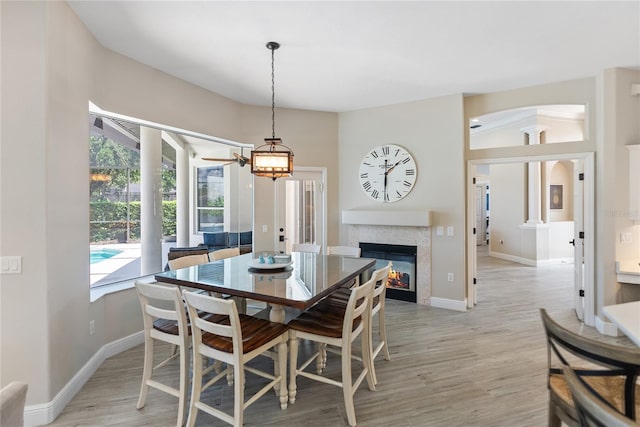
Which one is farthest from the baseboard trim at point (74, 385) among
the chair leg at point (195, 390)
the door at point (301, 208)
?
the door at point (301, 208)

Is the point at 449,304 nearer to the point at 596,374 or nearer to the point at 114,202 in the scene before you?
the point at 596,374

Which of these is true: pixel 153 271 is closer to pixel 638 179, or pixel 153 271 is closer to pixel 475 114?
pixel 475 114

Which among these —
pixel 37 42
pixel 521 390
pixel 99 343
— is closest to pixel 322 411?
pixel 521 390

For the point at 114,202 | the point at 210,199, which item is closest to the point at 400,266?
the point at 210,199

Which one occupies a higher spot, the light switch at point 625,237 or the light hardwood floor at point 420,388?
the light switch at point 625,237

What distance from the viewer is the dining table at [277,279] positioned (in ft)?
6.91

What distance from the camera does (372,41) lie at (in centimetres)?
289

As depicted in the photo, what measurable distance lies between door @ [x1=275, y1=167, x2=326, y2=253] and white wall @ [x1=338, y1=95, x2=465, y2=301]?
0.88m

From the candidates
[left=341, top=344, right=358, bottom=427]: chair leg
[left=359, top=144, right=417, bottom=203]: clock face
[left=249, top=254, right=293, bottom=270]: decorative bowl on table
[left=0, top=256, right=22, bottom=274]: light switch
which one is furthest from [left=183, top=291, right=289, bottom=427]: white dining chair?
[left=359, top=144, right=417, bottom=203]: clock face

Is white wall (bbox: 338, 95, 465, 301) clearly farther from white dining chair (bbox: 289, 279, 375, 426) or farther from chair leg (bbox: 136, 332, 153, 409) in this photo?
chair leg (bbox: 136, 332, 153, 409)

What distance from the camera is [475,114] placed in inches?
171

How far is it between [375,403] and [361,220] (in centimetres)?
288

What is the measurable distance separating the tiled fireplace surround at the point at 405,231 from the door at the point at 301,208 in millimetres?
508

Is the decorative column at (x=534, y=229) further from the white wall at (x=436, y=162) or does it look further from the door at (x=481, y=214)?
the white wall at (x=436, y=162)
